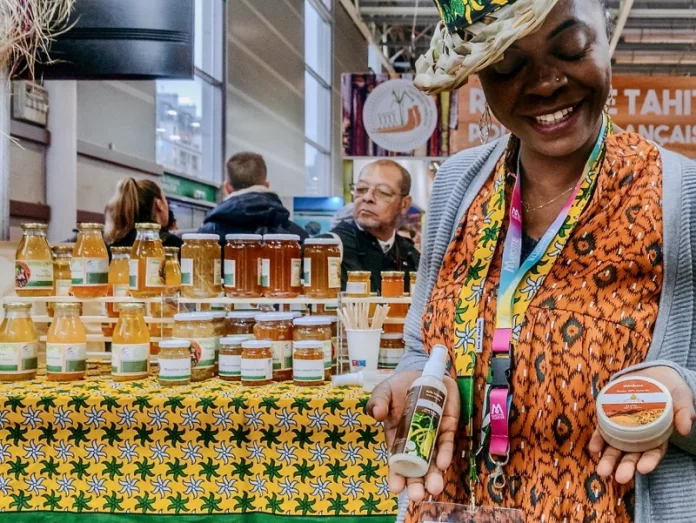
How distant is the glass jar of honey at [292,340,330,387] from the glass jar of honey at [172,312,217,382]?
0.94 ft

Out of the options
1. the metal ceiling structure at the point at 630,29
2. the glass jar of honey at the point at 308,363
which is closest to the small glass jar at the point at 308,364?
the glass jar of honey at the point at 308,363

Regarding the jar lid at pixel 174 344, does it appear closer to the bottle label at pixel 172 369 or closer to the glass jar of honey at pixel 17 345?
the bottle label at pixel 172 369

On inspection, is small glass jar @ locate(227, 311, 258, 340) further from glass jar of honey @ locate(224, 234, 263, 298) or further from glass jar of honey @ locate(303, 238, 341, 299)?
glass jar of honey @ locate(303, 238, 341, 299)

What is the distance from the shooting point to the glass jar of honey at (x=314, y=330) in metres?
2.14

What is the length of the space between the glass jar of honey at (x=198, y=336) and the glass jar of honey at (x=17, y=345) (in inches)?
17.9

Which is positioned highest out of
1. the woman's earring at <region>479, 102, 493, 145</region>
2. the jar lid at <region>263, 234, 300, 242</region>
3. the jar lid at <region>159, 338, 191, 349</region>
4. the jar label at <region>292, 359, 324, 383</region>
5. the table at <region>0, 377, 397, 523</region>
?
the woman's earring at <region>479, 102, 493, 145</region>

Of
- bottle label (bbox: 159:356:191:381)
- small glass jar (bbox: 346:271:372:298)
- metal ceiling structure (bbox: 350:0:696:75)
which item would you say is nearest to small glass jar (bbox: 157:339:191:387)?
bottle label (bbox: 159:356:191:381)

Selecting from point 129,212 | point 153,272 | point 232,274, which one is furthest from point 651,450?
point 129,212

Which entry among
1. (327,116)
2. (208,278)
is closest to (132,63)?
(208,278)

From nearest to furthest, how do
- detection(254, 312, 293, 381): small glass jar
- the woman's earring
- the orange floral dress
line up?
1. the orange floral dress
2. the woman's earring
3. detection(254, 312, 293, 381): small glass jar

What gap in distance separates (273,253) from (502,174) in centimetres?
131

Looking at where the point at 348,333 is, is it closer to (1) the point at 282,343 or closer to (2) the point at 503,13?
(1) the point at 282,343

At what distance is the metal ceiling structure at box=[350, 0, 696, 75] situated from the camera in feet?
36.7

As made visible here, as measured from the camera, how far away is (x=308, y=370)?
83.7 inches
